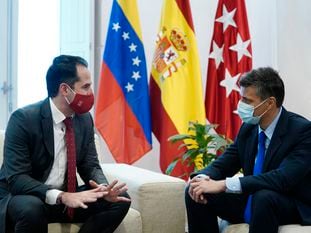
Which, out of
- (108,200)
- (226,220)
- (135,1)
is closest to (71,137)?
(108,200)

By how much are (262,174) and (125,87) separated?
5.39 ft

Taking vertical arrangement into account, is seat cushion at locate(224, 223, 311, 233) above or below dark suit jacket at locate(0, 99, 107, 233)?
below

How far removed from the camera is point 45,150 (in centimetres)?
201

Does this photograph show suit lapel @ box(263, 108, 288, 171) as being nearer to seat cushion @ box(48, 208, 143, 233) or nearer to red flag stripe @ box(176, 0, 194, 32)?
seat cushion @ box(48, 208, 143, 233)

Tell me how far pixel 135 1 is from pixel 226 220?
1.90m

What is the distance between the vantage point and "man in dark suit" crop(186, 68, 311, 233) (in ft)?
6.06

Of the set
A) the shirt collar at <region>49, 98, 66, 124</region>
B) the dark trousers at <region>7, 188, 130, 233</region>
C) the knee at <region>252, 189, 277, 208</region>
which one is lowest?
the dark trousers at <region>7, 188, 130, 233</region>

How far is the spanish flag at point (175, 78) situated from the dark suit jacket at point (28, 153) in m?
1.29

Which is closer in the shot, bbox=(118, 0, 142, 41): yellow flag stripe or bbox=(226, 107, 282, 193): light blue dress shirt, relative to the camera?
bbox=(226, 107, 282, 193): light blue dress shirt

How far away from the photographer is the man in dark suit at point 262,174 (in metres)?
1.85

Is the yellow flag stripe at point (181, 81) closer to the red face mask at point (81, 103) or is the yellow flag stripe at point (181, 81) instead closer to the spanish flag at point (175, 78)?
the spanish flag at point (175, 78)

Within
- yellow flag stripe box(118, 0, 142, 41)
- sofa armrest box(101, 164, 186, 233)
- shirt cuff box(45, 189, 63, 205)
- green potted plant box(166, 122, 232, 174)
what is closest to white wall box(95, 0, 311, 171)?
yellow flag stripe box(118, 0, 142, 41)

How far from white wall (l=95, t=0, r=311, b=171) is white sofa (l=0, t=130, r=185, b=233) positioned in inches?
54.9

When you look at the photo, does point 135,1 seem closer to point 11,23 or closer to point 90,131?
point 11,23
